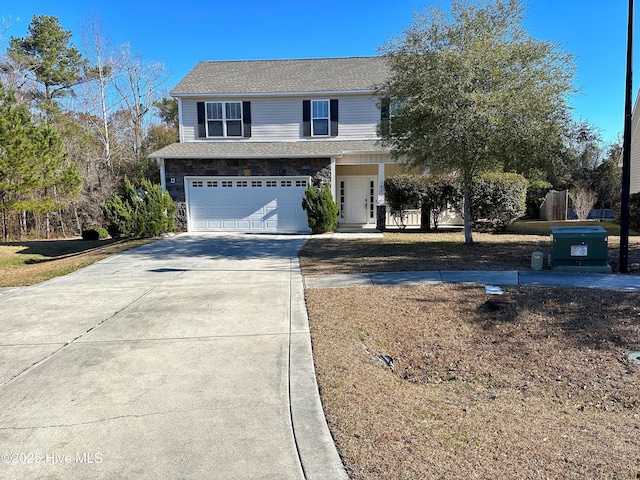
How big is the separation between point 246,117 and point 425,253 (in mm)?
10587

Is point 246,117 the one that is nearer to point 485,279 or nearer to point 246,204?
point 246,204

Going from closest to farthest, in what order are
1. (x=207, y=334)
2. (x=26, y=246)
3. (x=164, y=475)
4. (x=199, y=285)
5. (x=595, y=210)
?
(x=164, y=475), (x=207, y=334), (x=199, y=285), (x=26, y=246), (x=595, y=210)

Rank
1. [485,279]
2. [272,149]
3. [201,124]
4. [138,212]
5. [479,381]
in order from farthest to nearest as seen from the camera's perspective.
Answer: [201,124] < [272,149] < [138,212] < [485,279] < [479,381]

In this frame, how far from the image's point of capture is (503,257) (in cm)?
972

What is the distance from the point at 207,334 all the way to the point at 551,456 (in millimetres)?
3740

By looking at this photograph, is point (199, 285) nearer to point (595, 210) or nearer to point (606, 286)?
point (606, 286)

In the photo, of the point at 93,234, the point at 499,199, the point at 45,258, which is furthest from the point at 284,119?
the point at 45,258

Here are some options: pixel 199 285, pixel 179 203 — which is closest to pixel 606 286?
pixel 199 285

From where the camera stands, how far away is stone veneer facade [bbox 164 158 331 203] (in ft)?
54.2

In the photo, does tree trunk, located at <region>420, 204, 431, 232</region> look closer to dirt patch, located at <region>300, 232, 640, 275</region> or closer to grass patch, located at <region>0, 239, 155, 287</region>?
dirt patch, located at <region>300, 232, 640, 275</region>

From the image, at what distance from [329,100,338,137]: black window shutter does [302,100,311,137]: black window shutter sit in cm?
92

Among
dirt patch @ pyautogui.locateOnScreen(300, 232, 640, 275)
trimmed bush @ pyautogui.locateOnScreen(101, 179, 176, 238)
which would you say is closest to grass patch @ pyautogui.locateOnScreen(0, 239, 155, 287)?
trimmed bush @ pyautogui.locateOnScreen(101, 179, 176, 238)

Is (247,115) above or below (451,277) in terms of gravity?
above

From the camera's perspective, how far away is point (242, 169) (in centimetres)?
1669
